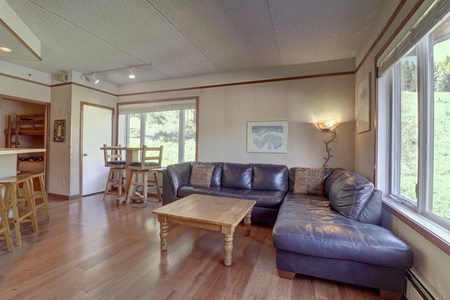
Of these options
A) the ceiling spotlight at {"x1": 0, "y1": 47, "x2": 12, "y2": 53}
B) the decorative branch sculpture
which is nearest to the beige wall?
the decorative branch sculpture

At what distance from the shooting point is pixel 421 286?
1341 mm

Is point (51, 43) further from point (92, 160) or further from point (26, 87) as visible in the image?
point (92, 160)

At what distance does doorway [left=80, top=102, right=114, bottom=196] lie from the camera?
4316 millimetres

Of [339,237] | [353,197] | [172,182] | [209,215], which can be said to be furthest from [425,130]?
[172,182]

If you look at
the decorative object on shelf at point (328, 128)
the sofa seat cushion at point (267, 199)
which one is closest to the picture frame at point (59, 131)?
the sofa seat cushion at point (267, 199)

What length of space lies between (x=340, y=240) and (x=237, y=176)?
2.08m

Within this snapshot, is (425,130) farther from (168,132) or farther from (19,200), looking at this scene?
(19,200)

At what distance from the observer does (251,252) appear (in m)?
2.16

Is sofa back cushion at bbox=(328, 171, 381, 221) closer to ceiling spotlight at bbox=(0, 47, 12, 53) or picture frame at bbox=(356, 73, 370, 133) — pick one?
picture frame at bbox=(356, 73, 370, 133)

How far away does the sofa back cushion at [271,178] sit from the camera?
3328 millimetres

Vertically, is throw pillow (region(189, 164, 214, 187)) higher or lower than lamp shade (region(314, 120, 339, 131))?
lower

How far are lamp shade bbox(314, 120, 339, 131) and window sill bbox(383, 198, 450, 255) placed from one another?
1654mm

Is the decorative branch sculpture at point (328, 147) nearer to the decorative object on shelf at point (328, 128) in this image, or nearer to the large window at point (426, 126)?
the decorative object on shelf at point (328, 128)

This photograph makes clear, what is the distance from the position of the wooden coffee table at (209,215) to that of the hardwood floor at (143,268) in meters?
0.21
